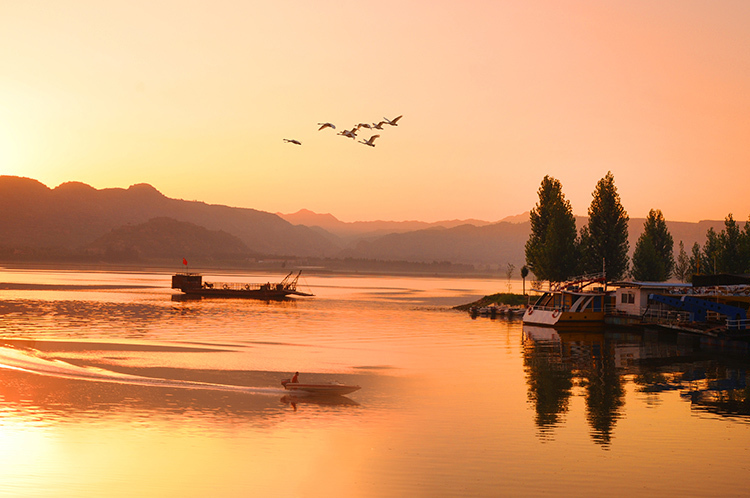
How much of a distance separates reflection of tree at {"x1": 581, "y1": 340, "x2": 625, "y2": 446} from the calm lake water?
161 mm

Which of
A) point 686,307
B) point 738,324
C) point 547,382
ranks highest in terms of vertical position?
point 686,307

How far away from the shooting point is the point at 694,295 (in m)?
76.8

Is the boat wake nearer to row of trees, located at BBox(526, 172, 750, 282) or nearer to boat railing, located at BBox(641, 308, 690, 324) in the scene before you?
boat railing, located at BBox(641, 308, 690, 324)

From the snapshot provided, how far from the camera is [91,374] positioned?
45594mm

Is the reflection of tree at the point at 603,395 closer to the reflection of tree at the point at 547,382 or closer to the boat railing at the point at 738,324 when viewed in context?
the reflection of tree at the point at 547,382

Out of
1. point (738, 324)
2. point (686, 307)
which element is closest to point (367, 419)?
point (738, 324)

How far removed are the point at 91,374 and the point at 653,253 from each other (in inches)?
4097

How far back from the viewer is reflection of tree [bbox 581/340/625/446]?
110 ft

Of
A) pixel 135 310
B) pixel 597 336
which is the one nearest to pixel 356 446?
pixel 597 336

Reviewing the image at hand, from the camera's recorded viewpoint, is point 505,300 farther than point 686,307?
Yes

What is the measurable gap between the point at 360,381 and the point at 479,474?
2084cm

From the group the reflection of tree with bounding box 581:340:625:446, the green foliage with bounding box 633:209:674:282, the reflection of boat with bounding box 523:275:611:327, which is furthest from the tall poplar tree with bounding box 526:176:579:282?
the reflection of tree with bounding box 581:340:625:446

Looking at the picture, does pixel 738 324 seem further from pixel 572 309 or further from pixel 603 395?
pixel 603 395

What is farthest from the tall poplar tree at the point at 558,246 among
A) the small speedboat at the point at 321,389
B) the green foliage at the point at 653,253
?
the small speedboat at the point at 321,389
